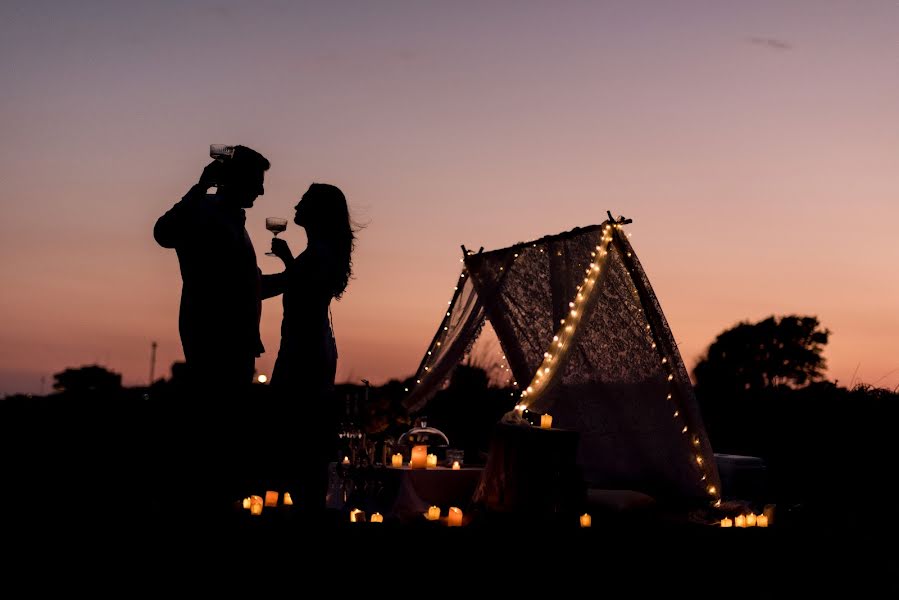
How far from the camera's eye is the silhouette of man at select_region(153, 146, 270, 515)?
420 cm

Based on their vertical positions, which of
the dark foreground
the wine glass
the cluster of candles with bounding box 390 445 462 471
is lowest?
the dark foreground

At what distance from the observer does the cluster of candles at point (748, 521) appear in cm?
633

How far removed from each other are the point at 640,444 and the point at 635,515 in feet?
2.70

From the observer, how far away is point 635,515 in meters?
6.52

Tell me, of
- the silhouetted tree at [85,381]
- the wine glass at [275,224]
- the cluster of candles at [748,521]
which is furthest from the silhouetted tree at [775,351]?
the wine glass at [275,224]

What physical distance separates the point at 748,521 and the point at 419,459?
233 cm

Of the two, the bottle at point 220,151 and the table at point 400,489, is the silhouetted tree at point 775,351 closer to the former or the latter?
the table at point 400,489

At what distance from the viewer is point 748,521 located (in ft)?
20.8

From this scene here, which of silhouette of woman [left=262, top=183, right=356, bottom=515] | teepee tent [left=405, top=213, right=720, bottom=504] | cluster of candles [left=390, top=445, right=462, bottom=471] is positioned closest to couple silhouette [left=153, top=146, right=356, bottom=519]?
silhouette of woman [left=262, top=183, right=356, bottom=515]

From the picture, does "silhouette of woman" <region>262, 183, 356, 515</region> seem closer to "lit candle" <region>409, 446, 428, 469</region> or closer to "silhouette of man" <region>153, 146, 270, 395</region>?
"silhouette of man" <region>153, 146, 270, 395</region>

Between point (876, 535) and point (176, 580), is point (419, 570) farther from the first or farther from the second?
point (876, 535)

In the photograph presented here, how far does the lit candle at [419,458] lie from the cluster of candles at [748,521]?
214 cm

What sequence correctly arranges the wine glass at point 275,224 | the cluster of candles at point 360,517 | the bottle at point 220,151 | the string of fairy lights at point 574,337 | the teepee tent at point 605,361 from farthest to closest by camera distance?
the teepee tent at point 605,361 < the string of fairy lights at point 574,337 < the cluster of candles at point 360,517 < the wine glass at point 275,224 < the bottle at point 220,151

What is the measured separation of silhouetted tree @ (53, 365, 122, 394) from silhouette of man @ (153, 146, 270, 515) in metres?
10.2
